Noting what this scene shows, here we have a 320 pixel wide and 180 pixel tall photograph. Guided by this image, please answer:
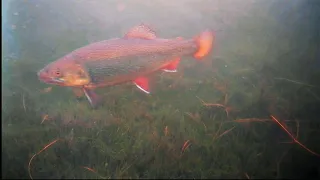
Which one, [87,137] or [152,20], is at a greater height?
[152,20]

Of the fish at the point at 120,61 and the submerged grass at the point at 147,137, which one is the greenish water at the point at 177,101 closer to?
the submerged grass at the point at 147,137

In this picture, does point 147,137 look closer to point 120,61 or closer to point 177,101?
point 120,61

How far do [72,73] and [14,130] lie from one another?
1.05 m

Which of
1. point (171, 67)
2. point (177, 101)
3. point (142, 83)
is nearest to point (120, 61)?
point (142, 83)

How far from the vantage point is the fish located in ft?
7.30

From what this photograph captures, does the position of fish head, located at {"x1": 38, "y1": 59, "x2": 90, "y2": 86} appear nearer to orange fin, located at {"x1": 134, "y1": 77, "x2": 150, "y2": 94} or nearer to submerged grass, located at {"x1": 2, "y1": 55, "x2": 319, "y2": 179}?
orange fin, located at {"x1": 134, "y1": 77, "x2": 150, "y2": 94}

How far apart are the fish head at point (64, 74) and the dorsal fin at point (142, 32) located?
0.55 metres

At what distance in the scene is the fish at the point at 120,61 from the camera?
7.30ft

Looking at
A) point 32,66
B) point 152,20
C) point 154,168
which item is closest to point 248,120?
point 154,168

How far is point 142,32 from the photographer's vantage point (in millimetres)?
2510

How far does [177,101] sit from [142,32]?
3.55 feet

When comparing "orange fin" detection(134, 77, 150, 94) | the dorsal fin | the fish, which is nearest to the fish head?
the fish

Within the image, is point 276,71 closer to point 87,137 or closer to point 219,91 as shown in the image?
point 219,91

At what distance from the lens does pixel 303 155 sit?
2463 mm
